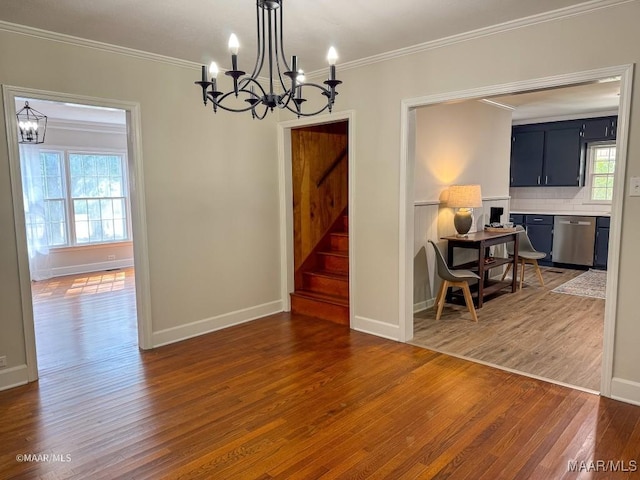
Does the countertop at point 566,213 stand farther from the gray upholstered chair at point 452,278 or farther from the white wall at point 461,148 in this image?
the gray upholstered chair at point 452,278

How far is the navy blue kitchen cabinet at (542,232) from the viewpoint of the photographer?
748 centimetres

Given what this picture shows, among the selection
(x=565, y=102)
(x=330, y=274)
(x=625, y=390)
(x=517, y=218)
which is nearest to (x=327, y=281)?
(x=330, y=274)

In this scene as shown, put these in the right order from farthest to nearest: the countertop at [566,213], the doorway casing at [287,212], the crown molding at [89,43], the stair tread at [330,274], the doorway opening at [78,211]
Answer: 1. the countertop at [566,213]
2. the doorway opening at [78,211]
3. the stair tread at [330,274]
4. the doorway casing at [287,212]
5. the crown molding at [89,43]

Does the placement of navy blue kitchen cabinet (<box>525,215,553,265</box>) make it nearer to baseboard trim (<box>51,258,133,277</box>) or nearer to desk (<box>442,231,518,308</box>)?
desk (<box>442,231,518,308</box>)

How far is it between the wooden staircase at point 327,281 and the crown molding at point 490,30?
2041mm

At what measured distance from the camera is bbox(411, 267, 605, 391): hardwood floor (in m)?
3.41

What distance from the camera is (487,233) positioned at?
550cm

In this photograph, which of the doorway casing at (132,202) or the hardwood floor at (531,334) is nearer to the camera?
the doorway casing at (132,202)

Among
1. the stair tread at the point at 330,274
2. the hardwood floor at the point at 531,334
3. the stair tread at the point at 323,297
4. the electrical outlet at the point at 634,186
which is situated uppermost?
the electrical outlet at the point at 634,186

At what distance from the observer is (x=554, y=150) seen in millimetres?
7520

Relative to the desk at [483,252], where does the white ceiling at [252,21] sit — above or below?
above

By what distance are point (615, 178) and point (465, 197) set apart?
2268 millimetres

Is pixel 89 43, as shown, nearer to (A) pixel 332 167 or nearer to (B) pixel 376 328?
(A) pixel 332 167

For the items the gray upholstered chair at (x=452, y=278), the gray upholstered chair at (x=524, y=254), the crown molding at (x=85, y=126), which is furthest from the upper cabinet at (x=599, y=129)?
the crown molding at (x=85, y=126)
